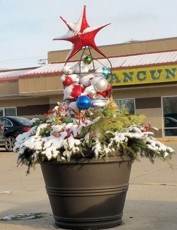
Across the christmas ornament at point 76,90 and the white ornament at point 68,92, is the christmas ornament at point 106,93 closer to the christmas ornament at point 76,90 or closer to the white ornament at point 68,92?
the christmas ornament at point 76,90

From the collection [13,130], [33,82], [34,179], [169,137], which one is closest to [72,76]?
[34,179]

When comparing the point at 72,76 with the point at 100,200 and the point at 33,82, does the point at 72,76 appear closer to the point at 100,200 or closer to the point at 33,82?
the point at 100,200

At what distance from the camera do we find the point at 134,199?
1063 centimetres

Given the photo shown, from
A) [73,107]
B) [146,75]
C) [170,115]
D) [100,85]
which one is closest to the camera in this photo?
[73,107]

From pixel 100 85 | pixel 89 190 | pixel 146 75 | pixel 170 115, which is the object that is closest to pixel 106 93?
pixel 100 85

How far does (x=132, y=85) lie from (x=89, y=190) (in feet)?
77.3

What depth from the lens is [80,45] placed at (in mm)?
8992

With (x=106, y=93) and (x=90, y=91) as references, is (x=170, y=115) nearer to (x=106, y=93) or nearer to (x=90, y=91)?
(x=106, y=93)

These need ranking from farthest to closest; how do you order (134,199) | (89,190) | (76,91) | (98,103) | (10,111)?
(10,111) → (134,199) → (76,91) → (98,103) → (89,190)

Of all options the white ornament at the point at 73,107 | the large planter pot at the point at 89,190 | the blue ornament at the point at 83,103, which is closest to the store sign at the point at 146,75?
the white ornament at the point at 73,107

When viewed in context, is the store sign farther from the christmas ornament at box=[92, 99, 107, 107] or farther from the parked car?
the christmas ornament at box=[92, 99, 107, 107]

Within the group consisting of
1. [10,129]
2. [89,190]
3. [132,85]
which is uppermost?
[132,85]

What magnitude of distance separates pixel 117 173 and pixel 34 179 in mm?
7150

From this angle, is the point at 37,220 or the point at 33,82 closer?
the point at 37,220
